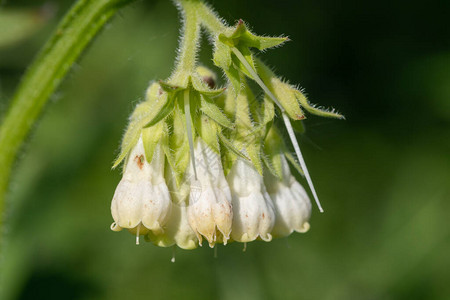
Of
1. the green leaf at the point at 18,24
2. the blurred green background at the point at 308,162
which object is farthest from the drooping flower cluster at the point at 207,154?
the green leaf at the point at 18,24

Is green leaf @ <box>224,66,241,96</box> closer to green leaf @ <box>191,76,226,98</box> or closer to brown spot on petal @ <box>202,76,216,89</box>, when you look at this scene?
green leaf @ <box>191,76,226,98</box>

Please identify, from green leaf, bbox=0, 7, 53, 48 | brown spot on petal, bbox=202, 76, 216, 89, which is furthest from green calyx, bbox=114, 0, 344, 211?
green leaf, bbox=0, 7, 53, 48

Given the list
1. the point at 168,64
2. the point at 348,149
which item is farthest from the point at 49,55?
the point at 348,149

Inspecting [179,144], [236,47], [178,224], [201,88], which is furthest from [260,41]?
[178,224]

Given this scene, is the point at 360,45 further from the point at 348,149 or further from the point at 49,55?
the point at 49,55

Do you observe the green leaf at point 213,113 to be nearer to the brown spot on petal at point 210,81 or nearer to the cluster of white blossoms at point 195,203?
the cluster of white blossoms at point 195,203
